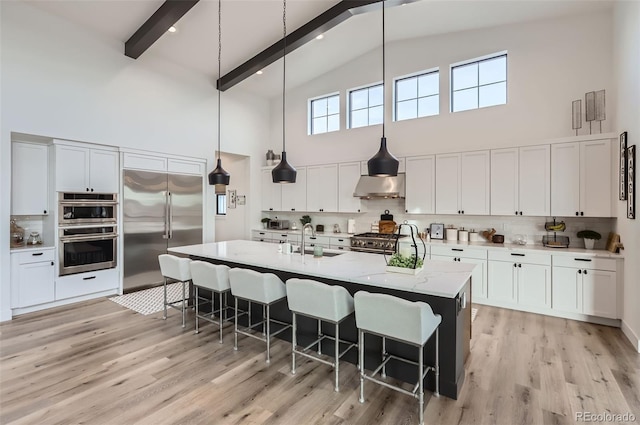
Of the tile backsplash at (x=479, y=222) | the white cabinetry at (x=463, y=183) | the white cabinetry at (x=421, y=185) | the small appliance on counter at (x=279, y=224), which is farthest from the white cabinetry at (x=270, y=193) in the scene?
the white cabinetry at (x=463, y=183)

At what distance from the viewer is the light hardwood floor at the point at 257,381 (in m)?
2.23

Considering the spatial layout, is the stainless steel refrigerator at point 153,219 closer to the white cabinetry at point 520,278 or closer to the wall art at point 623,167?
the white cabinetry at point 520,278

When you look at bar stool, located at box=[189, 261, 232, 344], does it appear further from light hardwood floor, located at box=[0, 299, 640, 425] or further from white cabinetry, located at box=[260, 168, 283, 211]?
white cabinetry, located at box=[260, 168, 283, 211]

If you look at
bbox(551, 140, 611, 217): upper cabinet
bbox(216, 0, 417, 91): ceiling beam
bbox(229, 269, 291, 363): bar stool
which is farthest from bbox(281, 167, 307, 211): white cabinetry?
bbox(551, 140, 611, 217): upper cabinet

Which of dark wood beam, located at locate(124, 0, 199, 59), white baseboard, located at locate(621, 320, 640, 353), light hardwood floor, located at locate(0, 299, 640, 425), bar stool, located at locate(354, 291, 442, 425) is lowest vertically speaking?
light hardwood floor, located at locate(0, 299, 640, 425)

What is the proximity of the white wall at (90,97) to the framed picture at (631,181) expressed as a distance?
644cm

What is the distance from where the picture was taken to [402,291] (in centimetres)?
261

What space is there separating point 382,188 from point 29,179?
17.8 ft

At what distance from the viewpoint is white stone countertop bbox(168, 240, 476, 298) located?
91.9 inches

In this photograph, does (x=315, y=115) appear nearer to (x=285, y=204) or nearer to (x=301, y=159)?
(x=301, y=159)

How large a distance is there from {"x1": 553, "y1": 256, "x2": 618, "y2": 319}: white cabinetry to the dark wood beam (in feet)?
19.3

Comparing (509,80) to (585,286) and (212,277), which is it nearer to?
(585,286)

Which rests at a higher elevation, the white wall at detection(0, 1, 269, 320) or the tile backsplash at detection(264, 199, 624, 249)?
the white wall at detection(0, 1, 269, 320)

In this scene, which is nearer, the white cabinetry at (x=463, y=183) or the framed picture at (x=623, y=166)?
the framed picture at (x=623, y=166)
